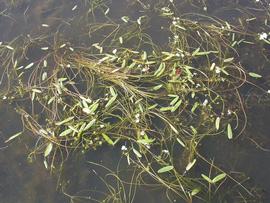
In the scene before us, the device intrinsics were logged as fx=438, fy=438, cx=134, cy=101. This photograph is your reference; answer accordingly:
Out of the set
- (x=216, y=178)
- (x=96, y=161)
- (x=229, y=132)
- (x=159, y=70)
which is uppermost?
(x=159, y=70)

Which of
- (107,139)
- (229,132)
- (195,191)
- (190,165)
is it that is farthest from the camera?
(107,139)

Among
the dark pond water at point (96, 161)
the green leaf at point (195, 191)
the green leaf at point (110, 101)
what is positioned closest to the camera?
the green leaf at point (195, 191)

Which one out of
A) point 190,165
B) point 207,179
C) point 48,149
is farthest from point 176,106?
point 48,149

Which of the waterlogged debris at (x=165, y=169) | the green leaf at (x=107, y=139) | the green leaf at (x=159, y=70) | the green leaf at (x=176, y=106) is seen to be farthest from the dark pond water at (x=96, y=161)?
the green leaf at (x=159, y=70)

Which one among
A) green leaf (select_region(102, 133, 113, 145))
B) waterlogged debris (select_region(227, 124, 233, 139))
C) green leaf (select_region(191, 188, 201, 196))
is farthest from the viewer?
green leaf (select_region(102, 133, 113, 145))

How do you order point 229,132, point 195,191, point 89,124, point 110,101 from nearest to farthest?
point 195,191 < point 229,132 < point 89,124 < point 110,101

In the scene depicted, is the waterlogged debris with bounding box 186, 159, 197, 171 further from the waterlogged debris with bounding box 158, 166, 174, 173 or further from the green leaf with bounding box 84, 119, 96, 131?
the green leaf with bounding box 84, 119, 96, 131

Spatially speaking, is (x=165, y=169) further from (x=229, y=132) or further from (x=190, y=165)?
(x=229, y=132)

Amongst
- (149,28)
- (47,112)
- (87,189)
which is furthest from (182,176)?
(149,28)

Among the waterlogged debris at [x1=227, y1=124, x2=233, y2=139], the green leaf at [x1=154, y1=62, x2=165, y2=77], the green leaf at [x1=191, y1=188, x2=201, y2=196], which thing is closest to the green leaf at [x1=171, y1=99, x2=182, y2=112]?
the green leaf at [x1=154, y1=62, x2=165, y2=77]

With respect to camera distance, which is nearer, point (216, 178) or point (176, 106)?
point (216, 178)

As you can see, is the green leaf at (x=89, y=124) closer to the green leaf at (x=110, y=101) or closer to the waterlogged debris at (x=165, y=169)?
the green leaf at (x=110, y=101)

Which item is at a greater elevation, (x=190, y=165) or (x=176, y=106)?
(x=176, y=106)
